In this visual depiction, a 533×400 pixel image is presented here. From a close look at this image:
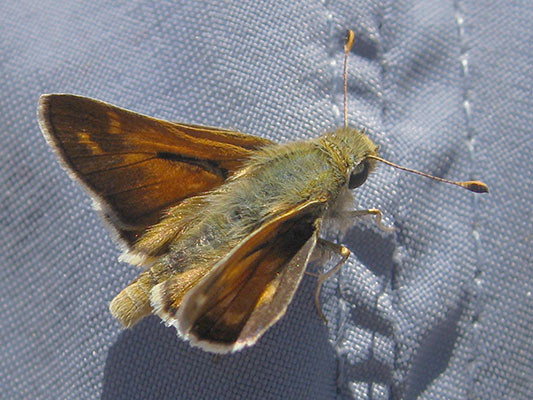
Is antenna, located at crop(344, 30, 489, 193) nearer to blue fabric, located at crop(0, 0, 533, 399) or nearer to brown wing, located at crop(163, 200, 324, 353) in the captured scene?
blue fabric, located at crop(0, 0, 533, 399)

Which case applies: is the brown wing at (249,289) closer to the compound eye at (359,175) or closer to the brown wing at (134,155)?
the compound eye at (359,175)

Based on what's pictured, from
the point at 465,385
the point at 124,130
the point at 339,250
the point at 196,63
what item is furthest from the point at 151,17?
the point at 465,385

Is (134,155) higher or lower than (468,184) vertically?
lower

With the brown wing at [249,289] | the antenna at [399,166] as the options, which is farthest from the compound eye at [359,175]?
the brown wing at [249,289]

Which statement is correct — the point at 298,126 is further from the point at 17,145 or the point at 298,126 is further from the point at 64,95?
the point at 17,145

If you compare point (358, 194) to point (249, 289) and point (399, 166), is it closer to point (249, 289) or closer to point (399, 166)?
point (399, 166)

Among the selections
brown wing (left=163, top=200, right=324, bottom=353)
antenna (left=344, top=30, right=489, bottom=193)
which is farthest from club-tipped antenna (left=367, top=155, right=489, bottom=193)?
brown wing (left=163, top=200, right=324, bottom=353)

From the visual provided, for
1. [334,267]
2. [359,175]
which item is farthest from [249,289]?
[359,175]
